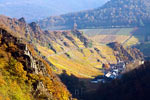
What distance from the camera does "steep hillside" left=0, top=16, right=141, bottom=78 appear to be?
122m

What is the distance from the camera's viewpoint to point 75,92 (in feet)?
240

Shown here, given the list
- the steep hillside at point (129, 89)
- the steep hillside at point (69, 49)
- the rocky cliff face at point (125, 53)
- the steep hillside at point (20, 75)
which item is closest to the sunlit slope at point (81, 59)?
the steep hillside at point (69, 49)

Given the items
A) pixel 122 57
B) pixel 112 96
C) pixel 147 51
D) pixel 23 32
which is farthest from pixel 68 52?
pixel 112 96

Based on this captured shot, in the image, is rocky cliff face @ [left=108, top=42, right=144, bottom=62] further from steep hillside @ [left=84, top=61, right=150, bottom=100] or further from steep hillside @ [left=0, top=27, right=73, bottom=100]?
steep hillside @ [left=0, top=27, right=73, bottom=100]

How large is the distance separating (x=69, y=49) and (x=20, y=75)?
11664cm

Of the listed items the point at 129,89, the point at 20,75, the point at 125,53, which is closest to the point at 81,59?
the point at 125,53

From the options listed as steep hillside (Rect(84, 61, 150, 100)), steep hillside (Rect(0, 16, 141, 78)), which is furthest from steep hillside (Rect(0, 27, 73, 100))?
steep hillside (Rect(0, 16, 141, 78))

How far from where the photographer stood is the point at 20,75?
31953 mm

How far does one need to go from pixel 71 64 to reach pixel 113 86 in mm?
52520

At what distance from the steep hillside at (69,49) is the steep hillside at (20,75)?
74.5m

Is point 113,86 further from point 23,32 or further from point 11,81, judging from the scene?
point 23,32

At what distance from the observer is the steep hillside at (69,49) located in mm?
122125

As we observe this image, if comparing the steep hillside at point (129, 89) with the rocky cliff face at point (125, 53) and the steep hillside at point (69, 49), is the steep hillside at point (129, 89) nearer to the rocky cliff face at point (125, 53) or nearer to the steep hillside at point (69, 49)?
the steep hillside at point (69, 49)

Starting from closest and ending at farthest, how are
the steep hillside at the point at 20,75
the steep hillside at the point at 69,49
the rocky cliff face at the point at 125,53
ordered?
the steep hillside at the point at 20,75, the steep hillside at the point at 69,49, the rocky cliff face at the point at 125,53
